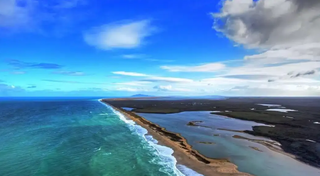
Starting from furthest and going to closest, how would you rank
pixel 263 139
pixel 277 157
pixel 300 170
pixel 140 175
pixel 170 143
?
pixel 263 139, pixel 170 143, pixel 277 157, pixel 300 170, pixel 140 175

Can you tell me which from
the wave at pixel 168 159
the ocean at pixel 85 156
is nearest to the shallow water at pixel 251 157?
the wave at pixel 168 159

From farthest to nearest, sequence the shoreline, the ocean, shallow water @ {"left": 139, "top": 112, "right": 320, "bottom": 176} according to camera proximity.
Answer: shallow water @ {"left": 139, "top": 112, "right": 320, "bottom": 176}, the ocean, the shoreline

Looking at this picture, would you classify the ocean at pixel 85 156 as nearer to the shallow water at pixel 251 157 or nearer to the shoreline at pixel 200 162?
the shoreline at pixel 200 162

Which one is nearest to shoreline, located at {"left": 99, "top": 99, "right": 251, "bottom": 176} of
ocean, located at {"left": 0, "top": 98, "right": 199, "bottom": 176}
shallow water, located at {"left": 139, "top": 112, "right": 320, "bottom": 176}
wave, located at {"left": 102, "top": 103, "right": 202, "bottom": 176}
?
wave, located at {"left": 102, "top": 103, "right": 202, "bottom": 176}

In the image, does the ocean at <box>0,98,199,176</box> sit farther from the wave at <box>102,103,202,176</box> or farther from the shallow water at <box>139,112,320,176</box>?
the shallow water at <box>139,112,320,176</box>

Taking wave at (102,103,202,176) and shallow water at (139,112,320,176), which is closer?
wave at (102,103,202,176)

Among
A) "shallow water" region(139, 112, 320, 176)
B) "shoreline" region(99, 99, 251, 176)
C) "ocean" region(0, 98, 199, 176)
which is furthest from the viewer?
"shallow water" region(139, 112, 320, 176)

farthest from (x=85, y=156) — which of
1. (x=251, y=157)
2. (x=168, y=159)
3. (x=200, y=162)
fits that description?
(x=251, y=157)

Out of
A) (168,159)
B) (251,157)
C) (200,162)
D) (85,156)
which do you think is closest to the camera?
(200,162)

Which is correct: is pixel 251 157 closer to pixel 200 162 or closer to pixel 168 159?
pixel 200 162

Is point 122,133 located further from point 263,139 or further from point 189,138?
point 263,139

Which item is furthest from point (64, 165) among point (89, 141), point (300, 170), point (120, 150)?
point (300, 170)
